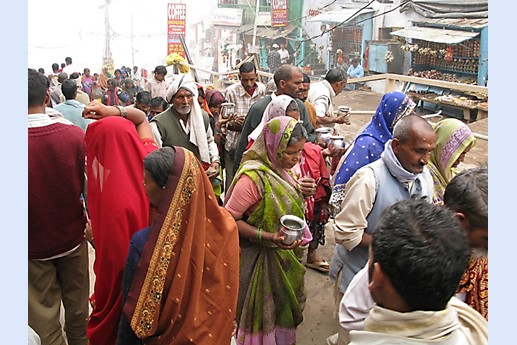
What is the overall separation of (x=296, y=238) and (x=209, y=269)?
0.64 metres

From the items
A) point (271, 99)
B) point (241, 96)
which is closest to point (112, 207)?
point (271, 99)

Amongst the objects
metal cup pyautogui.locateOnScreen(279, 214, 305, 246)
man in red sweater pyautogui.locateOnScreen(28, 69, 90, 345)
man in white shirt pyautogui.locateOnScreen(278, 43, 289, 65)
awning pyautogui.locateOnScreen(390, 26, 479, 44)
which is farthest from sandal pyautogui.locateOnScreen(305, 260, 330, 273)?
man in white shirt pyautogui.locateOnScreen(278, 43, 289, 65)

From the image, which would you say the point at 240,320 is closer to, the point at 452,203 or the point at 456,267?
the point at 452,203

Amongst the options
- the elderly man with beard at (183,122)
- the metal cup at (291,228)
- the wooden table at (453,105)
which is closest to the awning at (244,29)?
the wooden table at (453,105)

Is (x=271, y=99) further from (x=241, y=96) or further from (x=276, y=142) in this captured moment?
(x=276, y=142)

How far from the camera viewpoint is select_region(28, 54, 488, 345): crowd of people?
1180mm

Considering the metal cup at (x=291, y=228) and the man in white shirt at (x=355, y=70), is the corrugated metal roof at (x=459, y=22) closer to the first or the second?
the man in white shirt at (x=355, y=70)

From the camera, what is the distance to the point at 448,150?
9.02ft

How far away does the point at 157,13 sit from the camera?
25312 mm

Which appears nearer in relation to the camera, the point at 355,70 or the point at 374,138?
the point at 374,138

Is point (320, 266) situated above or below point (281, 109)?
below

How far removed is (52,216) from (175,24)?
21773mm

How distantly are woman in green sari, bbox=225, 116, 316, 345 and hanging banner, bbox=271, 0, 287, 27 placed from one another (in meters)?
24.4

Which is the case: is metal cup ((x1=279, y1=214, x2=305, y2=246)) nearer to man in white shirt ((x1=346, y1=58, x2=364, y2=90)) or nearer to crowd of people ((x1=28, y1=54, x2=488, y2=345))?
crowd of people ((x1=28, y1=54, x2=488, y2=345))
